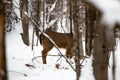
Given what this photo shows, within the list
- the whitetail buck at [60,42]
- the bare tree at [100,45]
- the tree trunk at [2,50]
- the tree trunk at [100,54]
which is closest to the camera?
the bare tree at [100,45]

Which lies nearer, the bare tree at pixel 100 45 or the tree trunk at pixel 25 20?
the bare tree at pixel 100 45

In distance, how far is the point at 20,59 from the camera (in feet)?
41.5

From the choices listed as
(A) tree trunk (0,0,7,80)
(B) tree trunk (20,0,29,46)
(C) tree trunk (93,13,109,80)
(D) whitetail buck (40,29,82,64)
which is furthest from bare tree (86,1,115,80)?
(B) tree trunk (20,0,29,46)

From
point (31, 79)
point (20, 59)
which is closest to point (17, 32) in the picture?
point (20, 59)

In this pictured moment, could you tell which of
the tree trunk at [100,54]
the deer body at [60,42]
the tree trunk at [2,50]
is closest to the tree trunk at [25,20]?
the deer body at [60,42]

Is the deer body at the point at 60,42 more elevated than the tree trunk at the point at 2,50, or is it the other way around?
the tree trunk at the point at 2,50

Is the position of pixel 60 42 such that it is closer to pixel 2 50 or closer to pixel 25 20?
pixel 25 20

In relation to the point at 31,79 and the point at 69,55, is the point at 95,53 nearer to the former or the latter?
the point at 31,79

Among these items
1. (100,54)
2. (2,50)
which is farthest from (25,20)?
(100,54)

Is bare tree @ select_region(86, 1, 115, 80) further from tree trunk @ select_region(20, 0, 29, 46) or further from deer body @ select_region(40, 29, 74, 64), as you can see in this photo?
tree trunk @ select_region(20, 0, 29, 46)

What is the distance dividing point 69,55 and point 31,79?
3978 mm

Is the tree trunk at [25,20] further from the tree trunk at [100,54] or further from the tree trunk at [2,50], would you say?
the tree trunk at [100,54]

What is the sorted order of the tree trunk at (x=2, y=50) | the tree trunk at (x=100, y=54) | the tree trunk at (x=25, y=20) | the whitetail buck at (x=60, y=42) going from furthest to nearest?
the tree trunk at (x=25, y=20), the whitetail buck at (x=60, y=42), the tree trunk at (x=2, y=50), the tree trunk at (x=100, y=54)

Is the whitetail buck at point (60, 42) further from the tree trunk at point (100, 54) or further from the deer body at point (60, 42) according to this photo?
the tree trunk at point (100, 54)
